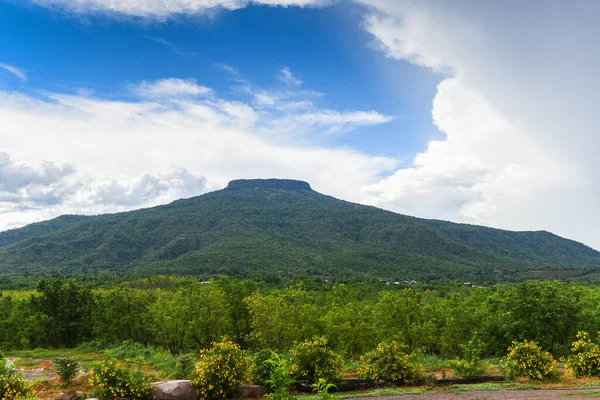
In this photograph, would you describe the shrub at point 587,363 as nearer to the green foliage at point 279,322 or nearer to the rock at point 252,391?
the rock at point 252,391

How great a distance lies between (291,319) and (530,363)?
50.4 feet

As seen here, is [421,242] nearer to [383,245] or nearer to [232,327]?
[383,245]

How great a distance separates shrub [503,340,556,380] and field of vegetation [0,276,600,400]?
0.04 m

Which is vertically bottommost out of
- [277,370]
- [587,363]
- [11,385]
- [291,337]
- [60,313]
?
[291,337]

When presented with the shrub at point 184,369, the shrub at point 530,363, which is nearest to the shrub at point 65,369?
the shrub at point 184,369

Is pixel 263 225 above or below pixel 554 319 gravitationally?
above

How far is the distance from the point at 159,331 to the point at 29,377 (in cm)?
1429

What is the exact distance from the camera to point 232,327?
30.0 meters

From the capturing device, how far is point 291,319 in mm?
26266

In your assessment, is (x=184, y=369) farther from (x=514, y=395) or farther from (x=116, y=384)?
(x=514, y=395)

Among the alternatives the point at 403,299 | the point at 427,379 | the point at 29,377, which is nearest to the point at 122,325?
the point at 29,377

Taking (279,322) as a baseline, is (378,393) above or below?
above

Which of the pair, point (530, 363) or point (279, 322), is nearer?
point (530, 363)

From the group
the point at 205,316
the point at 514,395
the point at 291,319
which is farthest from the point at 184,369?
the point at 205,316
